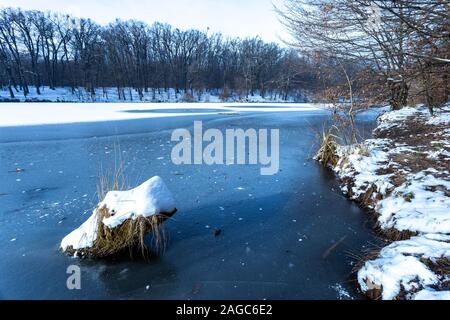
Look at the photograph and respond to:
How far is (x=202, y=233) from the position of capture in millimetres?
4672

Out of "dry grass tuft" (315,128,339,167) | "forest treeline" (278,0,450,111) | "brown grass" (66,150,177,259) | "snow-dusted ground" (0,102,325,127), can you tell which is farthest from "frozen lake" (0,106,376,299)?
"snow-dusted ground" (0,102,325,127)

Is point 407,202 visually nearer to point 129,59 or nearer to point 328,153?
point 328,153

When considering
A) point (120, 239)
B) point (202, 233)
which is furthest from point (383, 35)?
point (120, 239)

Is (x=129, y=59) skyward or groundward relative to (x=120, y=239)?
skyward

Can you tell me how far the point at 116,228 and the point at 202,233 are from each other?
4.31ft

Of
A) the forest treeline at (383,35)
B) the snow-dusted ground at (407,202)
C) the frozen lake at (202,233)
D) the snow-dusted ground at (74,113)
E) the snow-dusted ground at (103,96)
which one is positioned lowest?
the frozen lake at (202,233)

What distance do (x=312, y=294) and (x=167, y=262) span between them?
1.91m

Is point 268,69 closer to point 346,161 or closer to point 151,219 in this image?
point 346,161

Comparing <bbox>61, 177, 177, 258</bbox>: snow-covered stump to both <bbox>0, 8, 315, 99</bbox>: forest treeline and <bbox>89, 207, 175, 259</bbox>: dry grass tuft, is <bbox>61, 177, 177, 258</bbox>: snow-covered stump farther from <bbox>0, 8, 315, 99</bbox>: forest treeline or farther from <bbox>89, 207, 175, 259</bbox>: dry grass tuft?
<bbox>0, 8, 315, 99</bbox>: forest treeline

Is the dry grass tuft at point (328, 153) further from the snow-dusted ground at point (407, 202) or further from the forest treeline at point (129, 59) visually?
the forest treeline at point (129, 59)

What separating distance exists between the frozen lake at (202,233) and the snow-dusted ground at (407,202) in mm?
364

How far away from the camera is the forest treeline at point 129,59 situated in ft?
152

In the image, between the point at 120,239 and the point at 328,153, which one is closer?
the point at 120,239

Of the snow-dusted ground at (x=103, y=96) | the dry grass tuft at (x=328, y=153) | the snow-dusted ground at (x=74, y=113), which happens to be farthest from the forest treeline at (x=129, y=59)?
the dry grass tuft at (x=328, y=153)
